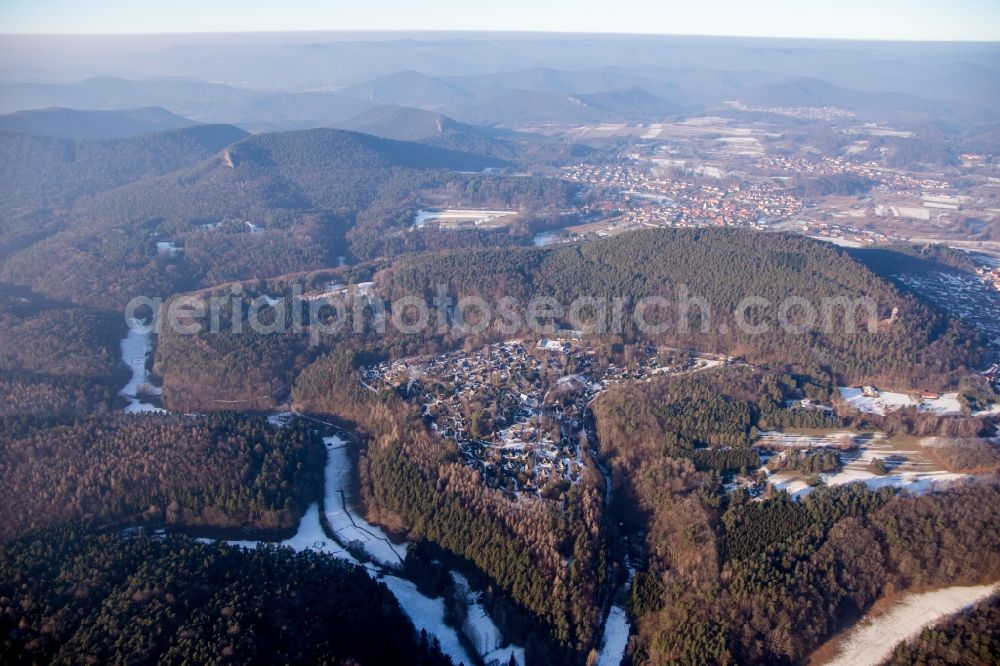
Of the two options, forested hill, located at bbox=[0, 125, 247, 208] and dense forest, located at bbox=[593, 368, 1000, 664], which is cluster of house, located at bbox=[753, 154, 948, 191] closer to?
forested hill, located at bbox=[0, 125, 247, 208]

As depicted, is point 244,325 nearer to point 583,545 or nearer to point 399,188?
point 583,545

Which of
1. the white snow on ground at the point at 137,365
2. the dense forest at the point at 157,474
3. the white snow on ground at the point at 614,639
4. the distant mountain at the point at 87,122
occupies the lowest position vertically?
the white snow on ground at the point at 137,365

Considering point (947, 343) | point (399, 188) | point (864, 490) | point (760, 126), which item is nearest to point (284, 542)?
point (864, 490)

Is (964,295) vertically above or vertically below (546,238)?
above

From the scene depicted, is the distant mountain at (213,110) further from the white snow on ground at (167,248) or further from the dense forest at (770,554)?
the dense forest at (770,554)

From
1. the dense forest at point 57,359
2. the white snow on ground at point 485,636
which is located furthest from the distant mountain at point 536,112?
the white snow on ground at point 485,636

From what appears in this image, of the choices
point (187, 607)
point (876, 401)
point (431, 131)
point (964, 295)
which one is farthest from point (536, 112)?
point (187, 607)

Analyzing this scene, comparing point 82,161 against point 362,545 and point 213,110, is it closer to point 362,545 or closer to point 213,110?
point 362,545

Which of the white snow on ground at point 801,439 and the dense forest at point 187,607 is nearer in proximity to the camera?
the dense forest at point 187,607
